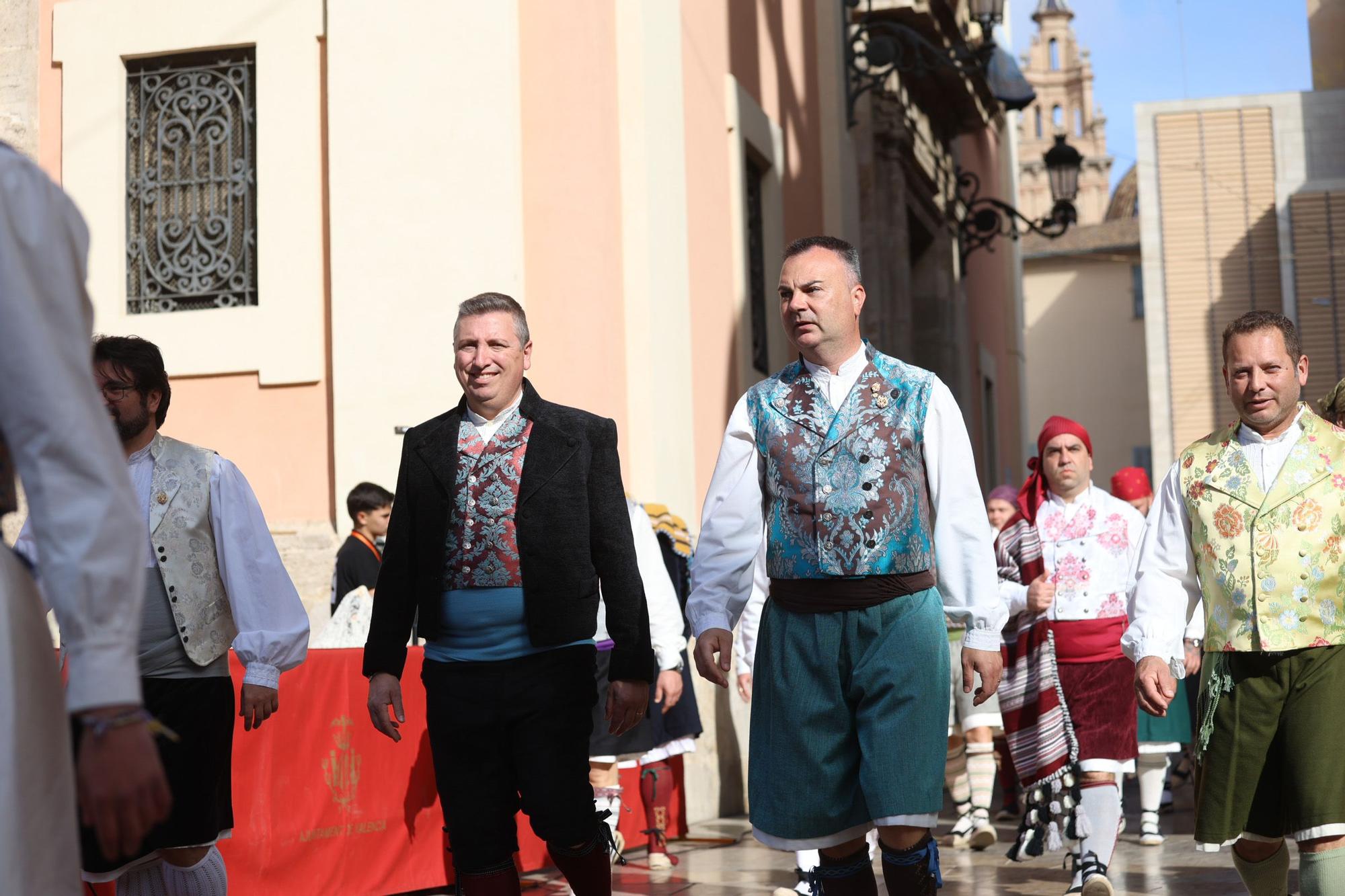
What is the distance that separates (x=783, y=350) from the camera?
1488cm

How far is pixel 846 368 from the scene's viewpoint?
4.99 meters

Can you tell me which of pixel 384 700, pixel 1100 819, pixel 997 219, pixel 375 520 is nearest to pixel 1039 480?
pixel 1100 819

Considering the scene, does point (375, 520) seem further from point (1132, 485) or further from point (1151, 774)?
point (1132, 485)

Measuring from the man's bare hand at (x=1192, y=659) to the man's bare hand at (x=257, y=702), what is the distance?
2.69 m

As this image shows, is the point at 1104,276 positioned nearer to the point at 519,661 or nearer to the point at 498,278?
the point at 498,278

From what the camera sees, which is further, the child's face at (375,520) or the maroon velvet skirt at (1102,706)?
the child's face at (375,520)

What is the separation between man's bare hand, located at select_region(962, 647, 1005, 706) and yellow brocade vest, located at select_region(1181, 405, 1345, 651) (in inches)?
31.5

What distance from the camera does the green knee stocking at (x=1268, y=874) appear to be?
5.10m

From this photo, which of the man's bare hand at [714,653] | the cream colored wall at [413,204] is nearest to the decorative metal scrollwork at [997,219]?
the cream colored wall at [413,204]

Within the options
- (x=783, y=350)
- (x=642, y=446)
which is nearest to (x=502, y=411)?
(x=642, y=446)

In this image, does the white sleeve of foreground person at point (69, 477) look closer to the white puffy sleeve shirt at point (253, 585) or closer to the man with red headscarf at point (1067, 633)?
the white puffy sleeve shirt at point (253, 585)

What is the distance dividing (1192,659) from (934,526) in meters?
1.07

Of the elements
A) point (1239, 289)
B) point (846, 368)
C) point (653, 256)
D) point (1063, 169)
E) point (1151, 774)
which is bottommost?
point (1151, 774)

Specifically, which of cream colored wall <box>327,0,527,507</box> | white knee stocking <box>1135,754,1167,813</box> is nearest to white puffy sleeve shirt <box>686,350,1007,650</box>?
cream colored wall <box>327,0,527,507</box>
